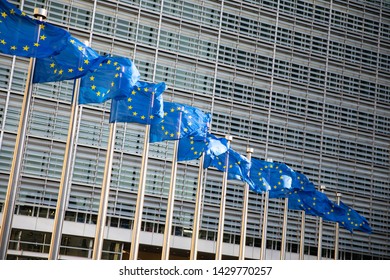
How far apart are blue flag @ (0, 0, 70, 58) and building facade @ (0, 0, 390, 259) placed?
25.1 m

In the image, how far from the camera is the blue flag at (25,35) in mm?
18188

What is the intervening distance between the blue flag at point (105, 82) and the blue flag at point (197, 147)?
26.1ft

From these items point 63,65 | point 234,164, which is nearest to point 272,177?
point 234,164

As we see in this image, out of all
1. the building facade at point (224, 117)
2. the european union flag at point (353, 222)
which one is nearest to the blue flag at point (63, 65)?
the building facade at point (224, 117)

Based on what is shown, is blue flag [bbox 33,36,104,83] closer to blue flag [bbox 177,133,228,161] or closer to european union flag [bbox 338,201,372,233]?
blue flag [bbox 177,133,228,161]

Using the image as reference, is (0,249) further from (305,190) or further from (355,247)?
(355,247)

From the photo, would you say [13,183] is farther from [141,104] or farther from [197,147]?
[197,147]

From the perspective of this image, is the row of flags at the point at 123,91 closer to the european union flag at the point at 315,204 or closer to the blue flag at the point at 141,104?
the blue flag at the point at 141,104

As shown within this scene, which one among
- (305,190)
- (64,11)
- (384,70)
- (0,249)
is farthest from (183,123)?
(384,70)

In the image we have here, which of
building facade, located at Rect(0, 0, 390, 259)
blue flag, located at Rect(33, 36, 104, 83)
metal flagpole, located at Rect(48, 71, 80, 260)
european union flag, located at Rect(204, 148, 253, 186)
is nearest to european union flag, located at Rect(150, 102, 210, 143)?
european union flag, located at Rect(204, 148, 253, 186)

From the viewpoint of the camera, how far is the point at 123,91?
2128 cm

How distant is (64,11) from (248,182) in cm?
2186

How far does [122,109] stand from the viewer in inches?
915
